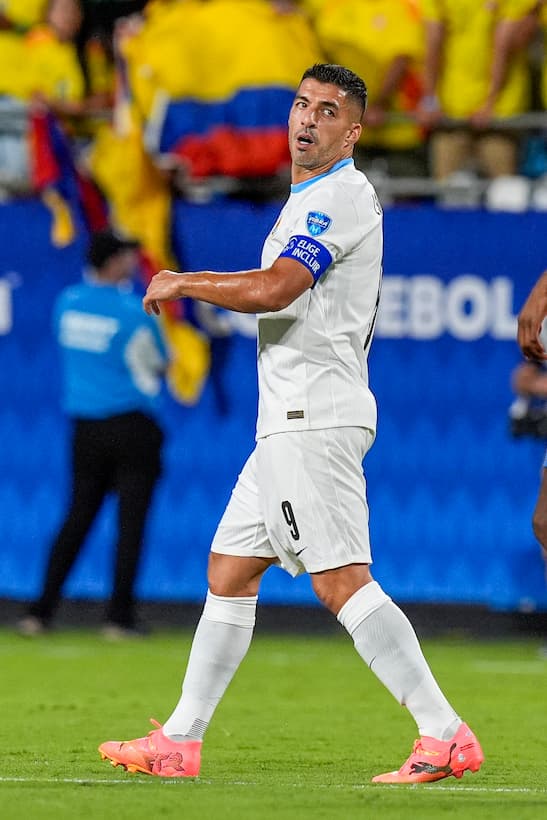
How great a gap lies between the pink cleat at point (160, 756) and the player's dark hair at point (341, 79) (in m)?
2.04

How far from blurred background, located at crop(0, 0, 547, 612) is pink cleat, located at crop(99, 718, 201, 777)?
5305 mm

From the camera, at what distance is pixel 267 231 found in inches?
432

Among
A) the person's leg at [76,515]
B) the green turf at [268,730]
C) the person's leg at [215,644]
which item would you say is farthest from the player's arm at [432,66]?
the person's leg at [215,644]

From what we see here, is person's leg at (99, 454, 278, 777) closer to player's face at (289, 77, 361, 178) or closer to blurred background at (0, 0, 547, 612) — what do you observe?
player's face at (289, 77, 361, 178)

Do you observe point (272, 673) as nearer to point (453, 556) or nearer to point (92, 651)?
point (92, 651)

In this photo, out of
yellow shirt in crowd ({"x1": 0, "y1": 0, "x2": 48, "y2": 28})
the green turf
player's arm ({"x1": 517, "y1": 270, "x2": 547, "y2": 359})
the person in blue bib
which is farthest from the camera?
yellow shirt in crowd ({"x1": 0, "y1": 0, "x2": 48, "y2": 28})

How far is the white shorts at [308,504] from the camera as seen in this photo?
5.13 m

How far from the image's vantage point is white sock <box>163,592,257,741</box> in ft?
17.5

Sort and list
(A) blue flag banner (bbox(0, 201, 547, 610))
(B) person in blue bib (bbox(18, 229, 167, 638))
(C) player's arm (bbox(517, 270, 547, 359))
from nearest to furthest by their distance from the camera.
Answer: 1. (C) player's arm (bbox(517, 270, 547, 359))
2. (B) person in blue bib (bbox(18, 229, 167, 638))
3. (A) blue flag banner (bbox(0, 201, 547, 610))

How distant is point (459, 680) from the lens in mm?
8633

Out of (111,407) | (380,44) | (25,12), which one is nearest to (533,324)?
(111,407)

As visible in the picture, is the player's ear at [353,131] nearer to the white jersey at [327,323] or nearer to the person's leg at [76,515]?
the white jersey at [327,323]

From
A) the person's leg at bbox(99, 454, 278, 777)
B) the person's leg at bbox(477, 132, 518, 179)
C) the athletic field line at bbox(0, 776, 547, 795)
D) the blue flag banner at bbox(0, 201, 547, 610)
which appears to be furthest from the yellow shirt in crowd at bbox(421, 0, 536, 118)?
the athletic field line at bbox(0, 776, 547, 795)

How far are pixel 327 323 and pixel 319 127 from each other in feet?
1.95
